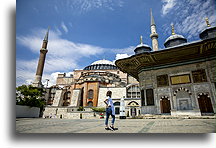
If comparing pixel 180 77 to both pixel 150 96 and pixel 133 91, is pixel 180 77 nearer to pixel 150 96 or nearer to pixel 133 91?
pixel 150 96

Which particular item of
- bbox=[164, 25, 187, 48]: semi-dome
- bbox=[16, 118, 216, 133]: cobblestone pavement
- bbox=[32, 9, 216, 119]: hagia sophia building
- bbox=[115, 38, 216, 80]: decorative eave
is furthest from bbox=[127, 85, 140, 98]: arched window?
bbox=[16, 118, 216, 133]: cobblestone pavement

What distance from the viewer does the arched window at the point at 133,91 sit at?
1122 inches

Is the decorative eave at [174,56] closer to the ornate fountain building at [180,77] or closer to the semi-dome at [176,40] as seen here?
the ornate fountain building at [180,77]

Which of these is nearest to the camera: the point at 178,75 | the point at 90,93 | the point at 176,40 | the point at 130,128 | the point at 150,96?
the point at 130,128

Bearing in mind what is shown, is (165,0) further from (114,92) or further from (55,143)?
(114,92)

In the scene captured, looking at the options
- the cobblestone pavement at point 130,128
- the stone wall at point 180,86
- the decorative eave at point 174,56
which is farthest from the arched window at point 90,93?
the cobblestone pavement at point 130,128

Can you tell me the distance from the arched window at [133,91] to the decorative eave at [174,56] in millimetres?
15788

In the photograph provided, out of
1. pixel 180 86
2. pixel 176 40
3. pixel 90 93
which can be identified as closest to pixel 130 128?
pixel 180 86

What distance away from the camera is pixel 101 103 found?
2623 cm

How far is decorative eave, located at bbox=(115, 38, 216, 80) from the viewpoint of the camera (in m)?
9.75

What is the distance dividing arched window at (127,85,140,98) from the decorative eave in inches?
622

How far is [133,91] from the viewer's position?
28.9 meters

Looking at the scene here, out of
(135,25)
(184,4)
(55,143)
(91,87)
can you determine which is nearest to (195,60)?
(184,4)

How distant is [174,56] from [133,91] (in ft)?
60.6
